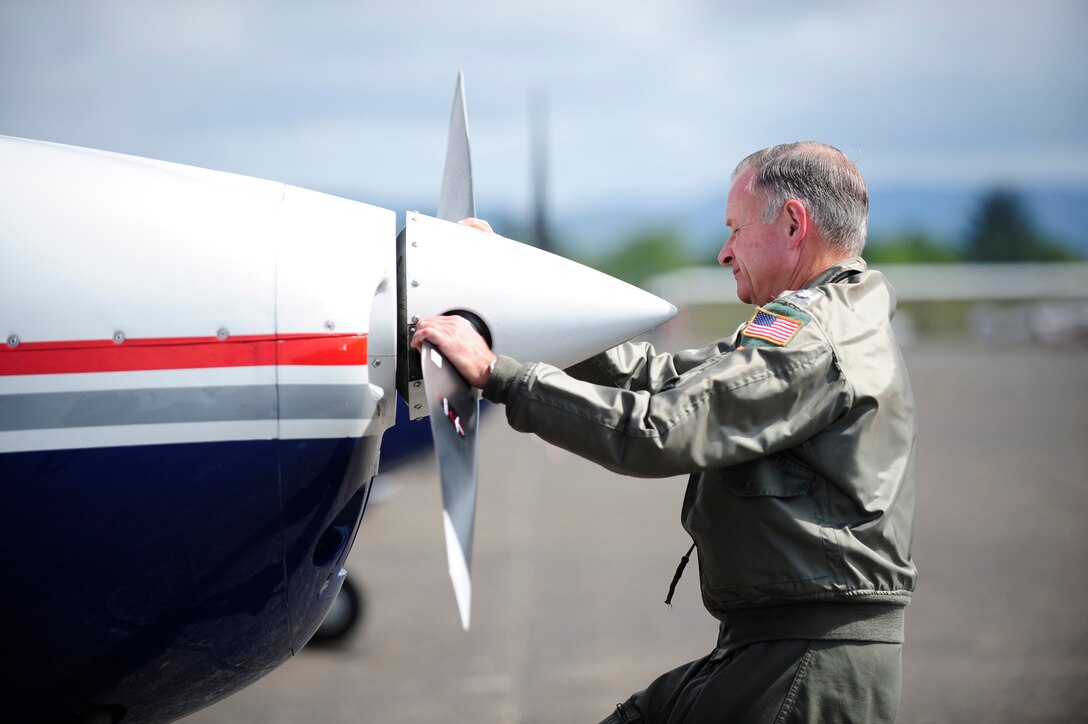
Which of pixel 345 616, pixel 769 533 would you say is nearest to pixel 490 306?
pixel 769 533

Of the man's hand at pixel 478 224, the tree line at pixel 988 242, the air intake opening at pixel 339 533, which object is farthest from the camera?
the tree line at pixel 988 242

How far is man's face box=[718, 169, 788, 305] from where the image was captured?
2209 mm

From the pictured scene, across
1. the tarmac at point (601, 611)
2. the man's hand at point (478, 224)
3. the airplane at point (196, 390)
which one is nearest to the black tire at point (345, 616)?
the tarmac at point (601, 611)

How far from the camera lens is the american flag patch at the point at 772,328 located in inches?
76.3

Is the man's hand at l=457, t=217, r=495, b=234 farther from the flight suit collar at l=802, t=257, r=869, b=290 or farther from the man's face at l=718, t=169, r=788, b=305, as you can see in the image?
the flight suit collar at l=802, t=257, r=869, b=290

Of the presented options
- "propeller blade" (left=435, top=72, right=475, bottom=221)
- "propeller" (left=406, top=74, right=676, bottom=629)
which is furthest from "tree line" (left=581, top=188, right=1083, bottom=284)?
"propeller" (left=406, top=74, right=676, bottom=629)

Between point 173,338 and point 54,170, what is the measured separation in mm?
424

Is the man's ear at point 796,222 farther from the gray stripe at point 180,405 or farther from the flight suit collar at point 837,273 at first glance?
the gray stripe at point 180,405

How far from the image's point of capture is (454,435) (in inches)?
76.4

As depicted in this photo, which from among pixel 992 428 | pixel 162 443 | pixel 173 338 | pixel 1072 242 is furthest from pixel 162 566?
pixel 1072 242

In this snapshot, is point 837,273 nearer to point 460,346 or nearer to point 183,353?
Result: point 460,346

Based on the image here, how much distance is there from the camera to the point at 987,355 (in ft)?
104

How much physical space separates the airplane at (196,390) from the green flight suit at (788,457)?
0.25 metres

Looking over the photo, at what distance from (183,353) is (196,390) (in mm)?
70
